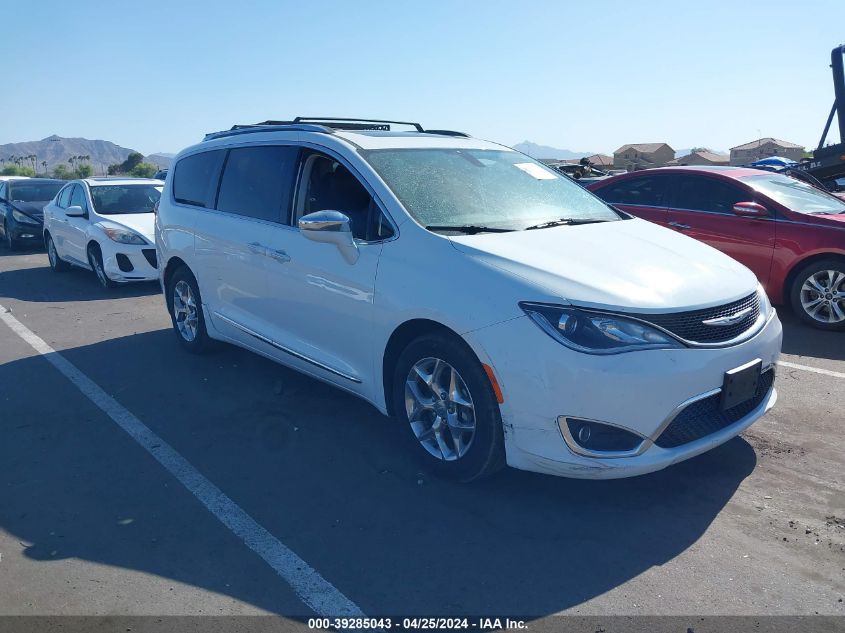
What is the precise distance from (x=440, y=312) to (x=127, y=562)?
184 centimetres

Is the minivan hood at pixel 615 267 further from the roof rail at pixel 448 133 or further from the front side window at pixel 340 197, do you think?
the roof rail at pixel 448 133

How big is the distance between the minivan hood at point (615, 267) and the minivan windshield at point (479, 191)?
0.23m

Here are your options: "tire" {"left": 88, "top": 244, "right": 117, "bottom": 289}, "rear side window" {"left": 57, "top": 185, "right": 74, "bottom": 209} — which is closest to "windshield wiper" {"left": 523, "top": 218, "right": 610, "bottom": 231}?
"tire" {"left": 88, "top": 244, "right": 117, "bottom": 289}

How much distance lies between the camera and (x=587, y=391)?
129 inches

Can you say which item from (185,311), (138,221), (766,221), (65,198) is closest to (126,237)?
(138,221)

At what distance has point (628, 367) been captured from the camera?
3275 mm

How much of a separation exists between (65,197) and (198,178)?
677 cm

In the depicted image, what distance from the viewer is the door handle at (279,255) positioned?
4.83m

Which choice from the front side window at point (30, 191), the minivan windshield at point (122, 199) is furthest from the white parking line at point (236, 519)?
the front side window at point (30, 191)

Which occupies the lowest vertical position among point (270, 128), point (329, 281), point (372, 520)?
point (372, 520)

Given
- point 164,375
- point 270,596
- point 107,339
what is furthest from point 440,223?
point 107,339

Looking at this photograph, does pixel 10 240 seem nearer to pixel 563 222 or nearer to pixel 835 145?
pixel 563 222

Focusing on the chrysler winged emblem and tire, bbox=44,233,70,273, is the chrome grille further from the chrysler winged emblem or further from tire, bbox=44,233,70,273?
tire, bbox=44,233,70,273

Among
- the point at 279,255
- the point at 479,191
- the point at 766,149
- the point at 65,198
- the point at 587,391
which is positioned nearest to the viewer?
the point at 587,391
